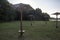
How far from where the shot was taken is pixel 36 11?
931 inches

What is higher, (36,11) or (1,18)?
(36,11)

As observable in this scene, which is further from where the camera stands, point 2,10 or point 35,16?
point 35,16

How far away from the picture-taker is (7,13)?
17.7 m

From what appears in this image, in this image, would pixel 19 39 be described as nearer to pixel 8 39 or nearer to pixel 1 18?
pixel 8 39

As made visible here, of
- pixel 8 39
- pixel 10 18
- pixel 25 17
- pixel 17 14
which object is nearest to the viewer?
pixel 8 39

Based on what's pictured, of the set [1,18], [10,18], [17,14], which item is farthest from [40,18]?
[1,18]

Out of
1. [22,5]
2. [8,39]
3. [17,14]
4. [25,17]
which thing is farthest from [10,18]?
[8,39]

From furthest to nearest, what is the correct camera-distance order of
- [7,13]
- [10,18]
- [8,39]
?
[10,18] → [7,13] → [8,39]

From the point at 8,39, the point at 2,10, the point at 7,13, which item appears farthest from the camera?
the point at 7,13

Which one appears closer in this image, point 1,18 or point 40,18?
point 1,18

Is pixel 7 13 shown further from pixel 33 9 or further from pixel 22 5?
pixel 22 5

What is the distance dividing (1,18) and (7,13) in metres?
1.49

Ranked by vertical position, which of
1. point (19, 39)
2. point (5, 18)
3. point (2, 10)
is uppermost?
point (2, 10)

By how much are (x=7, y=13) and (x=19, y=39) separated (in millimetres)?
13073
